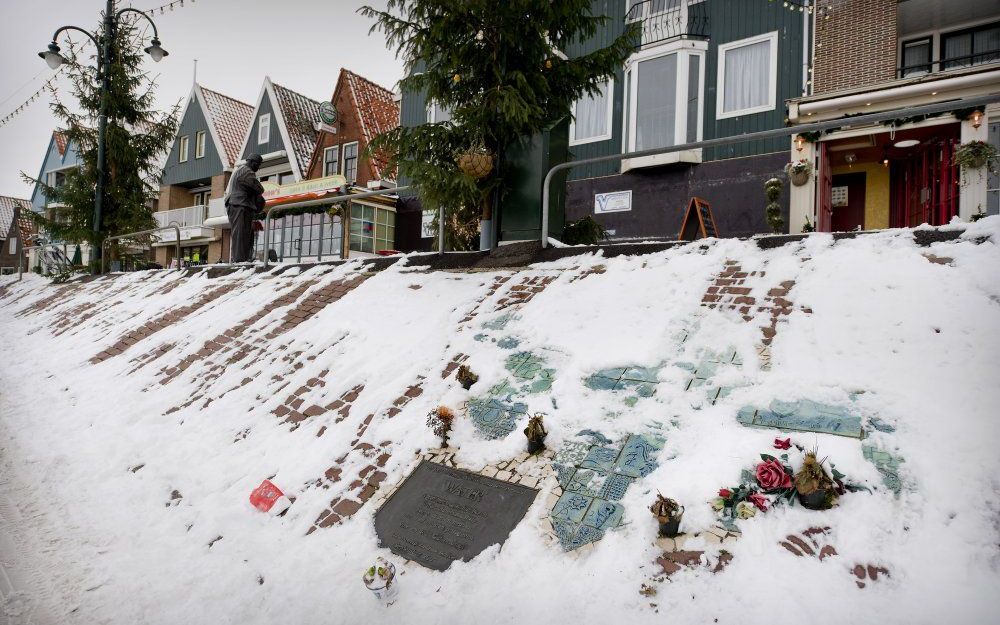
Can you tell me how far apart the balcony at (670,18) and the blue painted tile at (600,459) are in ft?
41.1

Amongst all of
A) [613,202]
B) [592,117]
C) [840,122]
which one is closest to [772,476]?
[840,122]

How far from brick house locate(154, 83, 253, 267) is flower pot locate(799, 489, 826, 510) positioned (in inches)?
1130

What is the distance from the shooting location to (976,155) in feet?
29.1

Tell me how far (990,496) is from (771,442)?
0.85 metres

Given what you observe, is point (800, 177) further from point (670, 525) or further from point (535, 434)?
point (670, 525)

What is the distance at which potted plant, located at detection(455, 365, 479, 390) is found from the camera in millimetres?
4098

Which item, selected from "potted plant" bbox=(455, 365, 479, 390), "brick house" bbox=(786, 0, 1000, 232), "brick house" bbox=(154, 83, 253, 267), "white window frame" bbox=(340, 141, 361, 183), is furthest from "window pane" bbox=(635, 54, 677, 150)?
"brick house" bbox=(154, 83, 253, 267)

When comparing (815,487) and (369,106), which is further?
(369,106)

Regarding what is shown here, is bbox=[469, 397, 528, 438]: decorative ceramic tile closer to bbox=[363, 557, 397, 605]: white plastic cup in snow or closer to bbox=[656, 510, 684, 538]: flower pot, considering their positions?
bbox=[363, 557, 397, 605]: white plastic cup in snow

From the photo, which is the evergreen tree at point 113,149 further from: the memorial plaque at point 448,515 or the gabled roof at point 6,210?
the gabled roof at point 6,210

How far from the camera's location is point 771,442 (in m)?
2.81

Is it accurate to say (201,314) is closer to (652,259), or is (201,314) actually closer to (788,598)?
(652,259)

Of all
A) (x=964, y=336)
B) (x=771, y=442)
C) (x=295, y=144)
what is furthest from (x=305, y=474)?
(x=295, y=144)

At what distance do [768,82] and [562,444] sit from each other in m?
12.0
